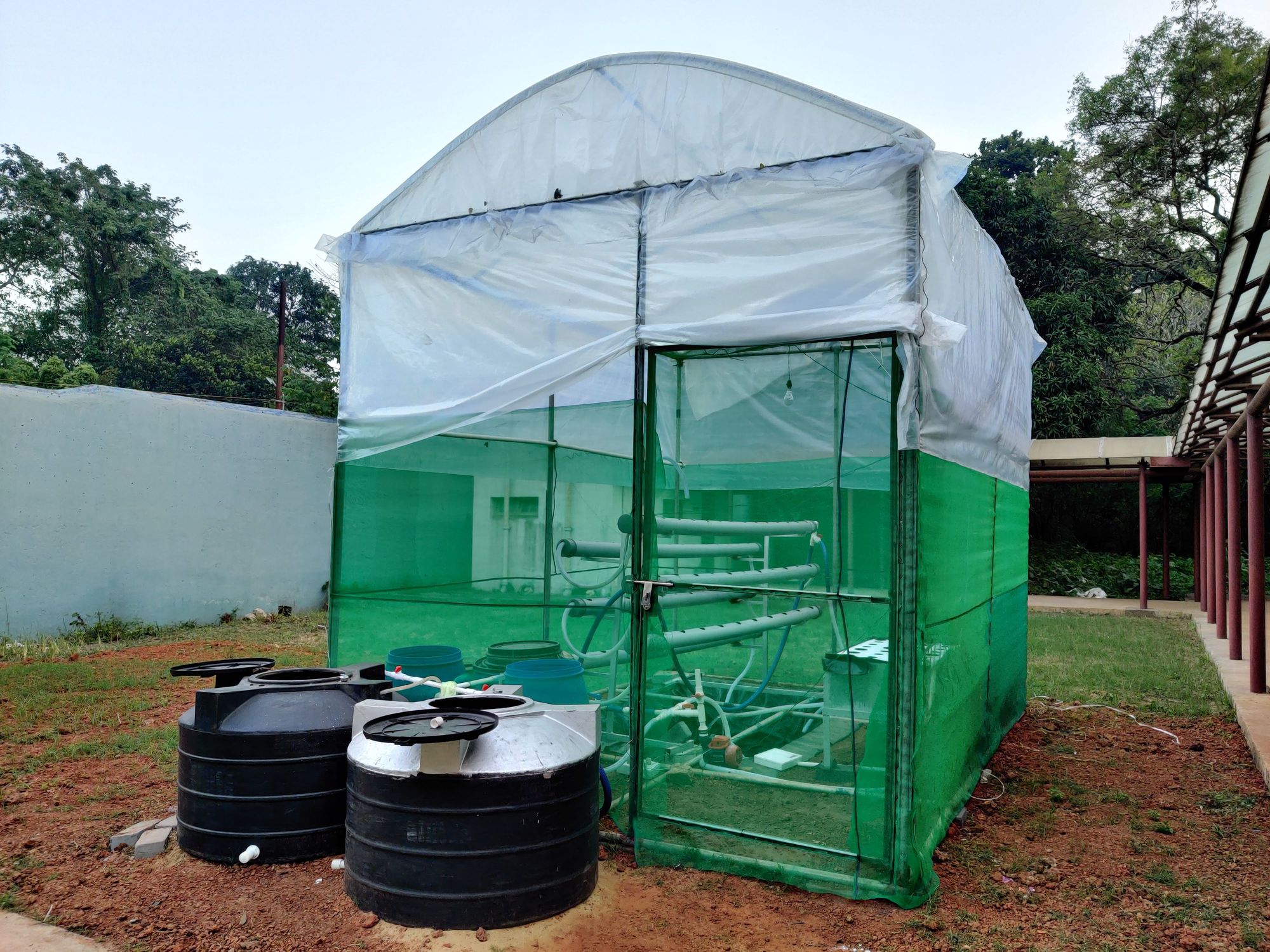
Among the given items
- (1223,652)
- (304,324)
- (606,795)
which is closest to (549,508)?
(606,795)

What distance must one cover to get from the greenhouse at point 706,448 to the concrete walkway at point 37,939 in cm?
161

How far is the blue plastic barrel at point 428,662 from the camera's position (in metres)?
4.02

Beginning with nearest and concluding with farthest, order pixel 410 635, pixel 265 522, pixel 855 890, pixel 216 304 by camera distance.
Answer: pixel 855 890 < pixel 410 635 < pixel 265 522 < pixel 216 304

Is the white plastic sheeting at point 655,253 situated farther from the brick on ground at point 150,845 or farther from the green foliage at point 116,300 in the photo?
the green foliage at point 116,300

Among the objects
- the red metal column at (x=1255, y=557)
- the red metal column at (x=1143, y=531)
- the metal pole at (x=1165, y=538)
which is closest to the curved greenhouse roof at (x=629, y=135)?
the red metal column at (x=1255, y=557)

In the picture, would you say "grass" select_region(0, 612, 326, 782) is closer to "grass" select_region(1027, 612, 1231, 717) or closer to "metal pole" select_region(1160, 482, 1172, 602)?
"grass" select_region(1027, 612, 1231, 717)

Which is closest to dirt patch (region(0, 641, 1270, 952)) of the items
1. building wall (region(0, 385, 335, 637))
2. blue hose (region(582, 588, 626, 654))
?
blue hose (region(582, 588, 626, 654))

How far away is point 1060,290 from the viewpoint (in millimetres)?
17328

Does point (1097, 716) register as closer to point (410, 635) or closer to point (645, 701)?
point (645, 701)

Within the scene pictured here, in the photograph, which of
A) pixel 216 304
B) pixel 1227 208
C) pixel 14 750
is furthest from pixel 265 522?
pixel 216 304

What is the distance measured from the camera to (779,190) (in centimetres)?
334

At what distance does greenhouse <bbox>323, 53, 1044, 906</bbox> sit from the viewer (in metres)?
3.15

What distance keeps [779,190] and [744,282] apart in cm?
37

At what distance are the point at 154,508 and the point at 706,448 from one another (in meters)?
7.25
